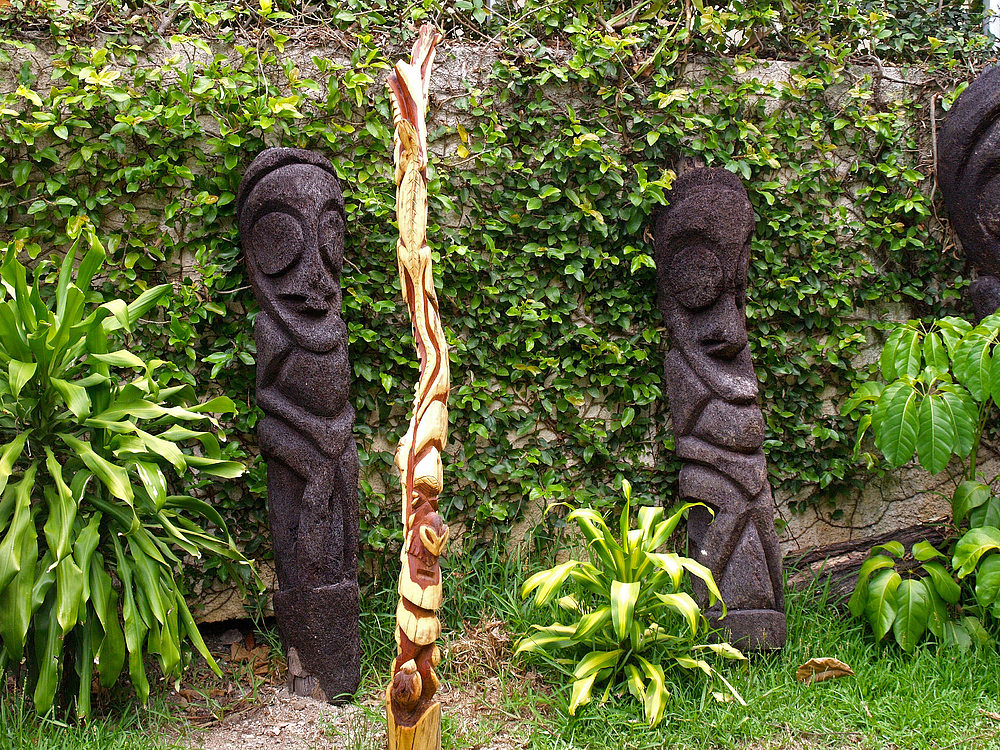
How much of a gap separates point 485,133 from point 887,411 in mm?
2115

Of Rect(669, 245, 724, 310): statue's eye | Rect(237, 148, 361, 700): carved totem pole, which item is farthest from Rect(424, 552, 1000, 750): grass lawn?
Rect(669, 245, 724, 310): statue's eye

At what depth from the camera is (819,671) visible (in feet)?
9.98

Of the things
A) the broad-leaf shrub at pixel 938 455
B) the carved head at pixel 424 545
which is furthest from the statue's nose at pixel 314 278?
the broad-leaf shrub at pixel 938 455

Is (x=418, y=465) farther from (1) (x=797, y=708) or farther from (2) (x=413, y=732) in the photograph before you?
(1) (x=797, y=708)

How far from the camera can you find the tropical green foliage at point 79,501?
8.04 ft

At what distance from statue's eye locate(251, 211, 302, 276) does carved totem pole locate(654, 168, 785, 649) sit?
161 cm

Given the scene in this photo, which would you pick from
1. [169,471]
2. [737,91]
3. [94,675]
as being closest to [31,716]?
[94,675]

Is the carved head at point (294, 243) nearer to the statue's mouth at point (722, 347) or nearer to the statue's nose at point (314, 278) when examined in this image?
the statue's nose at point (314, 278)

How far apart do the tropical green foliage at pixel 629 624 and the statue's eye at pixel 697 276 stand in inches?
37.2

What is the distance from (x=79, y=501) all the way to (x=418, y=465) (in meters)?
1.26

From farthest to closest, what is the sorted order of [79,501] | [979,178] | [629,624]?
[979,178]
[629,624]
[79,501]

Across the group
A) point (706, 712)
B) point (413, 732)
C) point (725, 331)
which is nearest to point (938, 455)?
point (725, 331)

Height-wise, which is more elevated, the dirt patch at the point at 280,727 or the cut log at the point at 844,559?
the cut log at the point at 844,559

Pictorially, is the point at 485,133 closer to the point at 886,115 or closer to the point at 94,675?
the point at 886,115
